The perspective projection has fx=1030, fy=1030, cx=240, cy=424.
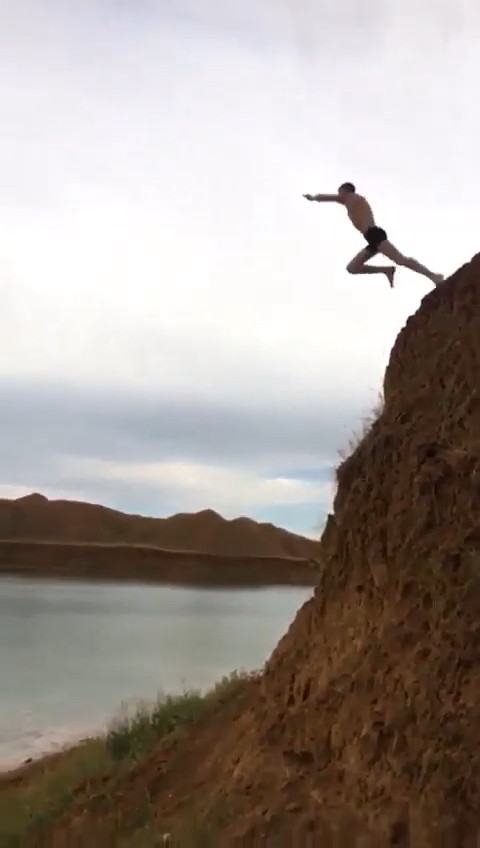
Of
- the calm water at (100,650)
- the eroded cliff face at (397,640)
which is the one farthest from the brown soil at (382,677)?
the calm water at (100,650)

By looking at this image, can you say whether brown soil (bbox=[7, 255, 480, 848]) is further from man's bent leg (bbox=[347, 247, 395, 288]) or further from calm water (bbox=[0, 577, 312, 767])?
calm water (bbox=[0, 577, 312, 767])

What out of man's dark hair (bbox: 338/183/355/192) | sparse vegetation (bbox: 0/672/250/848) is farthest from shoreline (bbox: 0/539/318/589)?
man's dark hair (bbox: 338/183/355/192)

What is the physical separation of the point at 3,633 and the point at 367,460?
2733 cm

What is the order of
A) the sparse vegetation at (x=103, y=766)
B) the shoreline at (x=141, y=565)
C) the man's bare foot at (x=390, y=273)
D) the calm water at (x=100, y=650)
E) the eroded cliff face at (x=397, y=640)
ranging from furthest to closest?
the shoreline at (x=141, y=565)
the calm water at (x=100, y=650)
the man's bare foot at (x=390, y=273)
the sparse vegetation at (x=103, y=766)
the eroded cliff face at (x=397, y=640)

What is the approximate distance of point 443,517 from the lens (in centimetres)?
664

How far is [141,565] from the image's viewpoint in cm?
7762

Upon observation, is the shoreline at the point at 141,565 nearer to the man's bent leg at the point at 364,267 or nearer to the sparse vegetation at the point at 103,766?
the sparse vegetation at the point at 103,766

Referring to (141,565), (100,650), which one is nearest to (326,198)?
(100,650)

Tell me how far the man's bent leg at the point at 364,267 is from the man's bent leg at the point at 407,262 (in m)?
0.10

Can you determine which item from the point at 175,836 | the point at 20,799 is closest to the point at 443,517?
the point at 175,836

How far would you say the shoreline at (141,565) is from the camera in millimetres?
73125

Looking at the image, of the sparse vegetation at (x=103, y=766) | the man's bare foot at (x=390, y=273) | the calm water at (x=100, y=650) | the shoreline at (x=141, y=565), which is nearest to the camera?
the sparse vegetation at (x=103, y=766)

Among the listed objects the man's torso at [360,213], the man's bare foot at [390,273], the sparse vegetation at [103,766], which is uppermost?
the man's torso at [360,213]

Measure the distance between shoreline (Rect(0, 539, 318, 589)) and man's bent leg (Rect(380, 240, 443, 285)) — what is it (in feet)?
204
